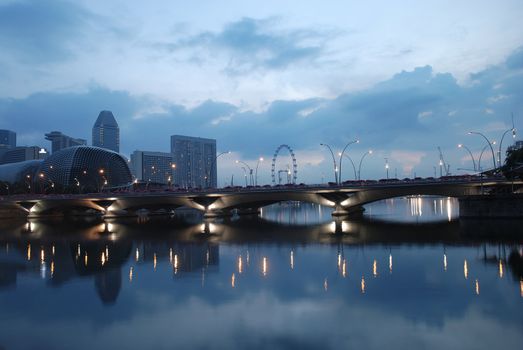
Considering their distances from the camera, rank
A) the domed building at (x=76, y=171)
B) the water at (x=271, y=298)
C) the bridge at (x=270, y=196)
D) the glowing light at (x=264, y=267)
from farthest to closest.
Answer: the domed building at (x=76, y=171), the bridge at (x=270, y=196), the glowing light at (x=264, y=267), the water at (x=271, y=298)

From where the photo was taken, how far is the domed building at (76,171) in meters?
153

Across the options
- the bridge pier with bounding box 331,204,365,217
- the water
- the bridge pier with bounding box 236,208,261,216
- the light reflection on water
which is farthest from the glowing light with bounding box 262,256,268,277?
the bridge pier with bounding box 236,208,261,216

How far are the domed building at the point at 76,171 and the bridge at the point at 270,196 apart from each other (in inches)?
2103

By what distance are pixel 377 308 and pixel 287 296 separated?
13.1 ft

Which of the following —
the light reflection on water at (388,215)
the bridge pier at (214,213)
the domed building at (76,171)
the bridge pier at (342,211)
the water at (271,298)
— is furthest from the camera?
the domed building at (76,171)

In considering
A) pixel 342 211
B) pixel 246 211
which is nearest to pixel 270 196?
pixel 342 211

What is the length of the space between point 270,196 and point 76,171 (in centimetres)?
10545

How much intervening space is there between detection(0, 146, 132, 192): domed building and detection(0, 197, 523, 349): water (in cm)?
12804

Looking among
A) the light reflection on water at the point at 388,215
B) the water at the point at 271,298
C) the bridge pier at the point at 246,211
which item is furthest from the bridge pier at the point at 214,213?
the water at the point at 271,298

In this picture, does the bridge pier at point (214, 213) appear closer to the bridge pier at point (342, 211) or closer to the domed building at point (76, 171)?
the bridge pier at point (342, 211)

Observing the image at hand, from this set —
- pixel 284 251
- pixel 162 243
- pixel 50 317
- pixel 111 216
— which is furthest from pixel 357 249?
pixel 111 216

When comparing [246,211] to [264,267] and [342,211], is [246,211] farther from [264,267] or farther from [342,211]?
[264,267]

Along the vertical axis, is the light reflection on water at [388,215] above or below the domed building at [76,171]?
below

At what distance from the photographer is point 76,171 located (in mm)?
155000
